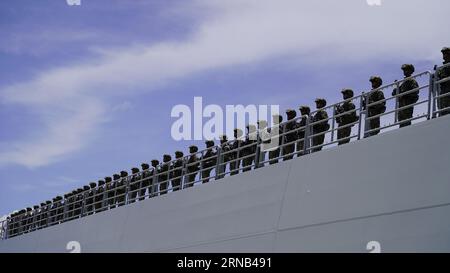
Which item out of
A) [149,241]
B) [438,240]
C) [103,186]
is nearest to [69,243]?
[103,186]

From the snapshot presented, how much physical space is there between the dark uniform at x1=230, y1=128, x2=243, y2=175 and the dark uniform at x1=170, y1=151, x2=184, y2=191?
5.95 feet

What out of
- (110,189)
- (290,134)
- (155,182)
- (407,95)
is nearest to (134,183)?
(155,182)

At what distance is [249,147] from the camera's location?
1803 cm

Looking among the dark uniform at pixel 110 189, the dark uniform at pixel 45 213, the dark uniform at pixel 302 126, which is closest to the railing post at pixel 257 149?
the dark uniform at pixel 302 126

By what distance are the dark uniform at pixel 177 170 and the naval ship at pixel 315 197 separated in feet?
0.13

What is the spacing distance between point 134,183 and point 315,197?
9092mm

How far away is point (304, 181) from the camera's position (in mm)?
14734

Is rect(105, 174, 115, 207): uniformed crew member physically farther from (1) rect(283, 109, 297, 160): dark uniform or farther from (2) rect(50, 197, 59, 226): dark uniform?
(1) rect(283, 109, 297, 160): dark uniform

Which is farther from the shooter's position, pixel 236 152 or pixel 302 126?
pixel 236 152

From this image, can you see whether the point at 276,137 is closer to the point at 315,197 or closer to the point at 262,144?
the point at 262,144

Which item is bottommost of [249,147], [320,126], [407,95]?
[407,95]

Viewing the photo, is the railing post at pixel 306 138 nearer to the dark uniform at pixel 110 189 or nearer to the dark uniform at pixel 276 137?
the dark uniform at pixel 276 137

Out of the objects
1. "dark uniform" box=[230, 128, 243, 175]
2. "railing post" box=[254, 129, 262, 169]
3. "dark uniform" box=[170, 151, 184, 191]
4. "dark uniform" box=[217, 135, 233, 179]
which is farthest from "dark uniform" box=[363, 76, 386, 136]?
"dark uniform" box=[170, 151, 184, 191]

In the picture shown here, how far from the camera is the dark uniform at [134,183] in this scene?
73.2 feet
